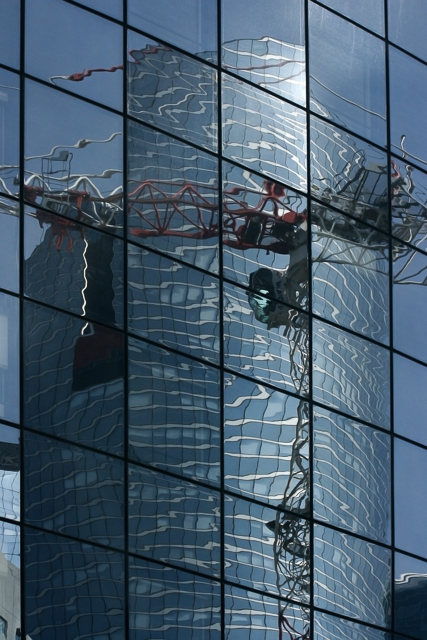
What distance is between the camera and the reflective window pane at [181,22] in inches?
966

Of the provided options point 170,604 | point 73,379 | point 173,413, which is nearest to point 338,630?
point 170,604

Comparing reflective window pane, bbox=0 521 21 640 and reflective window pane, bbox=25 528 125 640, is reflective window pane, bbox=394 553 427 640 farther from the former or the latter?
reflective window pane, bbox=0 521 21 640

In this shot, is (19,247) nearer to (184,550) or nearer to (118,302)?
(118,302)

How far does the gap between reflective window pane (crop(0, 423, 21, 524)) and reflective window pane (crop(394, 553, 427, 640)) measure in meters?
8.59

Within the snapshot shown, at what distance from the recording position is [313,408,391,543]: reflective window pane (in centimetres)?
2491

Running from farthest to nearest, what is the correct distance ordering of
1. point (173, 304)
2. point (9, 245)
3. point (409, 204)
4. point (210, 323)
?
point (409, 204), point (210, 323), point (173, 304), point (9, 245)

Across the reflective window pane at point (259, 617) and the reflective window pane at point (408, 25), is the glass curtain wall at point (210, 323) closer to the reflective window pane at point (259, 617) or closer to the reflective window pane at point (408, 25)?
the reflective window pane at point (259, 617)

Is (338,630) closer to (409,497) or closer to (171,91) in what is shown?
(409,497)

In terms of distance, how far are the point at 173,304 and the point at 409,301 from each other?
614cm

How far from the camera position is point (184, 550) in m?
22.8

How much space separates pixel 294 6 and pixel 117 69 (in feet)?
16.2

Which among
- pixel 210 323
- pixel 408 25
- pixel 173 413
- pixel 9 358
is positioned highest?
pixel 408 25

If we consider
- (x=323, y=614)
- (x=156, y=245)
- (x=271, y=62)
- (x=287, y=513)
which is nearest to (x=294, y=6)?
(x=271, y=62)

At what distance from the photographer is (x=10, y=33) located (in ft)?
74.9
